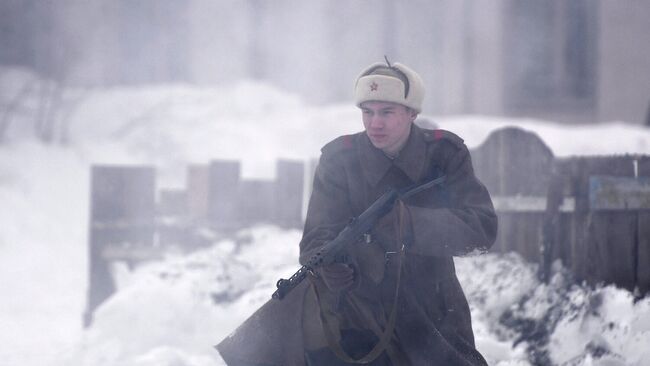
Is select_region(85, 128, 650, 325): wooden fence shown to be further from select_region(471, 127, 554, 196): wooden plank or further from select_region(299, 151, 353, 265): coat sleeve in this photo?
select_region(299, 151, 353, 265): coat sleeve

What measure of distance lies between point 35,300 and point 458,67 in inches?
238

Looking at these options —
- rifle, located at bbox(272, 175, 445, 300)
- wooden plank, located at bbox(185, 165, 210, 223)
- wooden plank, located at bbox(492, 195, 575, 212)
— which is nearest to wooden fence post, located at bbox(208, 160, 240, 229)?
wooden plank, located at bbox(185, 165, 210, 223)

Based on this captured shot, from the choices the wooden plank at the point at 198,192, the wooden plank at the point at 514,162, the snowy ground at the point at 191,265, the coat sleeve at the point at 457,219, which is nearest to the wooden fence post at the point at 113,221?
the snowy ground at the point at 191,265

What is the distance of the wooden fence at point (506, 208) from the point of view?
14.2ft

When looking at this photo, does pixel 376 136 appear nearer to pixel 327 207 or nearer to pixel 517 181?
pixel 327 207

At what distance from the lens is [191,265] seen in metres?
6.05

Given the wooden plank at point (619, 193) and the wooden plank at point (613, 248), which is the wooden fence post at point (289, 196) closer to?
the wooden plank at point (619, 193)

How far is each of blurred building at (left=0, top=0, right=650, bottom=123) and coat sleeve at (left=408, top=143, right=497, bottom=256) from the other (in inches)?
302

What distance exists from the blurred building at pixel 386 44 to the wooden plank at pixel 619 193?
599cm

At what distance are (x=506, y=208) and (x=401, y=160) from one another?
2442mm

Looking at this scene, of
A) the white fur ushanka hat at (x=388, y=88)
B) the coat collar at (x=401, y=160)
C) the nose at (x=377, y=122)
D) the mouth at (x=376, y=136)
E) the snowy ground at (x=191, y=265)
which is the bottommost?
the snowy ground at (x=191, y=265)

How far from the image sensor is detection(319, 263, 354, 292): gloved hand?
2820mm

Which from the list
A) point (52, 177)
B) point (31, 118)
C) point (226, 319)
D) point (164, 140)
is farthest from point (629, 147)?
point (31, 118)

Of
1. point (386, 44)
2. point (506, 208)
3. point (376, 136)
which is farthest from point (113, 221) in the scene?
point (386, 44)
